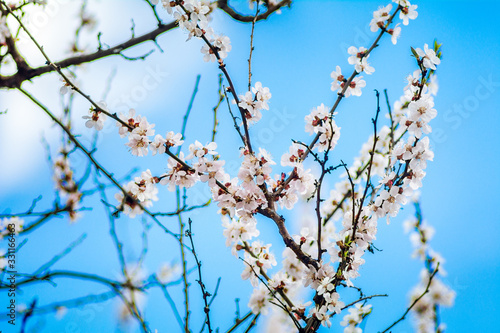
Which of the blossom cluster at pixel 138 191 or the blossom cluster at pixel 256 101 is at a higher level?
the blossom cluster at pixel 256 101

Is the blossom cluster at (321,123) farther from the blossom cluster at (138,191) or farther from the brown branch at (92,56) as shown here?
the brown branch at (92,56)

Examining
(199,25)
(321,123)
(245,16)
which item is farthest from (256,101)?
(245,16)

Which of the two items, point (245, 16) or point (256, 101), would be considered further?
point (245, 16)

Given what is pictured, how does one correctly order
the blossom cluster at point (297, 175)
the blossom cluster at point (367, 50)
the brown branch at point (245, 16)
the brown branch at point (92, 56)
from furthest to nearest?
the brown branch at point (245, 16)
the brown branch at point (92, 56)
the blossom cluster at point (367, 50)
the blossom cluster at point (297, 175)

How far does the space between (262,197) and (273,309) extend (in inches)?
38.5

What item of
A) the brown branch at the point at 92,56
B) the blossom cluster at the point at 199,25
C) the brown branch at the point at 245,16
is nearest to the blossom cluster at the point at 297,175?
the blossom cluster at the point at 199,25

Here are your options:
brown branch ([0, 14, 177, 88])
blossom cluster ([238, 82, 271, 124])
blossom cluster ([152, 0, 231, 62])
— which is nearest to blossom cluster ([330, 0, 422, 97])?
blossom cluster ([238, 82, 271, 124])

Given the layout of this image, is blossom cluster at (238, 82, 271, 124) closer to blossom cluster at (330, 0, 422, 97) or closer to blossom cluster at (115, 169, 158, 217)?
blossom cluster at (330, 0, 422, 97)

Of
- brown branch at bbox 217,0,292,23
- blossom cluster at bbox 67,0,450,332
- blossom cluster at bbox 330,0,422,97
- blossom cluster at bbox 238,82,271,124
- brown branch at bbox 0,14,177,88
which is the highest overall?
brown branch at bbox 217,0,292,23

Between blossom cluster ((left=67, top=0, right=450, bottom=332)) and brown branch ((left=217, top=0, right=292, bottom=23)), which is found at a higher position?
brown branch ((left=217, top=0, right=292, bottom=23))

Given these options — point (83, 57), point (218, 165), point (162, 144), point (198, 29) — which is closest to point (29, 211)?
point (83, 57)

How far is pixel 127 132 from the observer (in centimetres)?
220

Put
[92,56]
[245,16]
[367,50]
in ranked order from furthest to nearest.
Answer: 1. [245,16]
2. [92,56]
3. [367,50]

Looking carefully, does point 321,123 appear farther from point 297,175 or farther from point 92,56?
point 92,56
